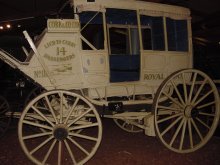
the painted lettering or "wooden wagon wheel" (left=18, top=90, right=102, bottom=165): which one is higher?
the painted lettering

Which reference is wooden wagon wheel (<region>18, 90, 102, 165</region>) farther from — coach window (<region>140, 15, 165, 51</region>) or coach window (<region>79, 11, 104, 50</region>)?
coach window (<region>140, 15, 165, 51</region>)

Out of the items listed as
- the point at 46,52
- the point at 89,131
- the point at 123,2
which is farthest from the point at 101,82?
the point at 89,131

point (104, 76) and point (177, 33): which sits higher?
point (177, 33)

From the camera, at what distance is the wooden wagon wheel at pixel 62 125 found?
4207mm

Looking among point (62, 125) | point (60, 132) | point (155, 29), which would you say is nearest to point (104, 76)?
point (62, 125)

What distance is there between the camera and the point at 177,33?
559 centimetres

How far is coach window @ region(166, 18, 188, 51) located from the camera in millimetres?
5484

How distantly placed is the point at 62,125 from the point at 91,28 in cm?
214

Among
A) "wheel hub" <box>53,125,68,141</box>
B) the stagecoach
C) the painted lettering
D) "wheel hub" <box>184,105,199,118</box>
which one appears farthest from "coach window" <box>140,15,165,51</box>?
"wheel hub" <box>53,125,68,141</box>

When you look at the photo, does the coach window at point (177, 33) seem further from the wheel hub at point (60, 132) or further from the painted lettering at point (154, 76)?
the wheel hub at point (60, 132)

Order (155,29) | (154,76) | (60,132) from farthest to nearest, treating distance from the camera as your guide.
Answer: (155,29) < (154,76) < (60,132)

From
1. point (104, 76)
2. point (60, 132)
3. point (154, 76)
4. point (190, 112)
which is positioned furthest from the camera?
point (154, 76)

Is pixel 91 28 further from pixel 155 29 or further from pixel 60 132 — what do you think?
pixel 60 132

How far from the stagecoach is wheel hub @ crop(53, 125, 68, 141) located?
0.01m
